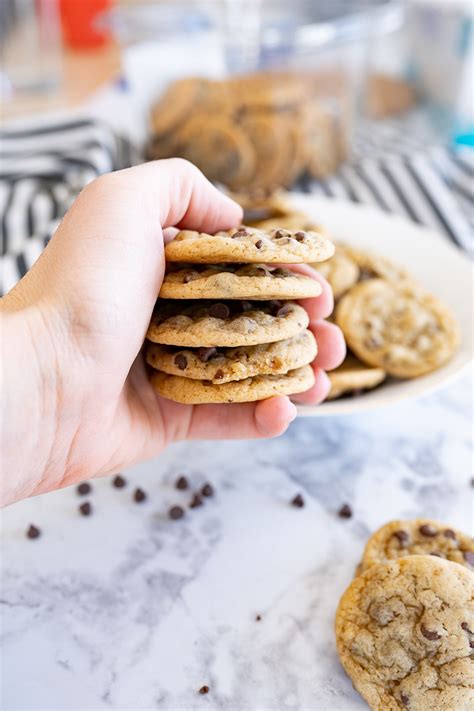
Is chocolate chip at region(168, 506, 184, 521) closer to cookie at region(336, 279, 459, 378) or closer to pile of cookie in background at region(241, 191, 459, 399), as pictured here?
pile of cookie in background at region(241, 191, 459, 399)

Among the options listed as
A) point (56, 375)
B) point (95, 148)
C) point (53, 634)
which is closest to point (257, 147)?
point (95, 148)

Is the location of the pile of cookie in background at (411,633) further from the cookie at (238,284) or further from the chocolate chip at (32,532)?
the chocolate chip at (32,532)

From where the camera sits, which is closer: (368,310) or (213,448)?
(213,448)

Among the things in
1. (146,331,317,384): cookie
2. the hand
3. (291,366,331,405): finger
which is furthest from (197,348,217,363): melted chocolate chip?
(291,366,331,405): finger

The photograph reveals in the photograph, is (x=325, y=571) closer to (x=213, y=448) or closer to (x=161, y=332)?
(x=213, y=448)

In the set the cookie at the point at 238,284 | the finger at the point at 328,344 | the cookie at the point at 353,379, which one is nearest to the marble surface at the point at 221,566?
the cookie at the point at 353,379

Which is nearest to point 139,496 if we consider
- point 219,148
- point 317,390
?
point 317,390
